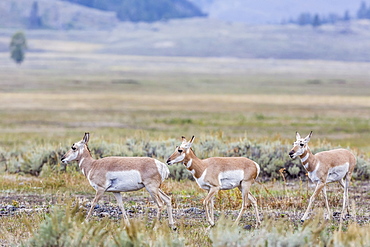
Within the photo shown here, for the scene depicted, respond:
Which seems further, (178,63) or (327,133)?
(178,63)

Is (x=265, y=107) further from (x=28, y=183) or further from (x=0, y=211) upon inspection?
(x=0, y=211)

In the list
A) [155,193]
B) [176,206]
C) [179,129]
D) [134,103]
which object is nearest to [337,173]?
[176,206]

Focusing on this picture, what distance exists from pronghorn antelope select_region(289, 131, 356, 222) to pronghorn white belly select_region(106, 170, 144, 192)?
248 centimetres

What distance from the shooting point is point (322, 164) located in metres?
10.4

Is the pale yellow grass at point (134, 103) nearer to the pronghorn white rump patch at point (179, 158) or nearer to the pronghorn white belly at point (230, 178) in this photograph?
the pronghorn white belly at point (230, 178)

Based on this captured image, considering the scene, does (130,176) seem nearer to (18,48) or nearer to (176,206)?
(176,206)

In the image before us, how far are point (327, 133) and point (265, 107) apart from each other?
63.0 feet

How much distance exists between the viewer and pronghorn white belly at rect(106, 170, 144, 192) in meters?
9.38

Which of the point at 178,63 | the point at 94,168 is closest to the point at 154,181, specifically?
the point at 94,168

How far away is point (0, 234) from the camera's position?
28.9 ft

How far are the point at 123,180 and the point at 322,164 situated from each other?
3344mm

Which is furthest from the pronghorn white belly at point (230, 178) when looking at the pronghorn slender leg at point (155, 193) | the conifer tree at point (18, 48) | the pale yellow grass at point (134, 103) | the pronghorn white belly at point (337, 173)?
the conifer tree at point (18, 48)

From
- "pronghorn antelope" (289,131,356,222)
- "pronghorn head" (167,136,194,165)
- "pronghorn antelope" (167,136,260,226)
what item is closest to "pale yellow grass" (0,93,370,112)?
"pronghorn antelope" (289,131,356,222)

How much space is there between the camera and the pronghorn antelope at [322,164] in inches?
401
